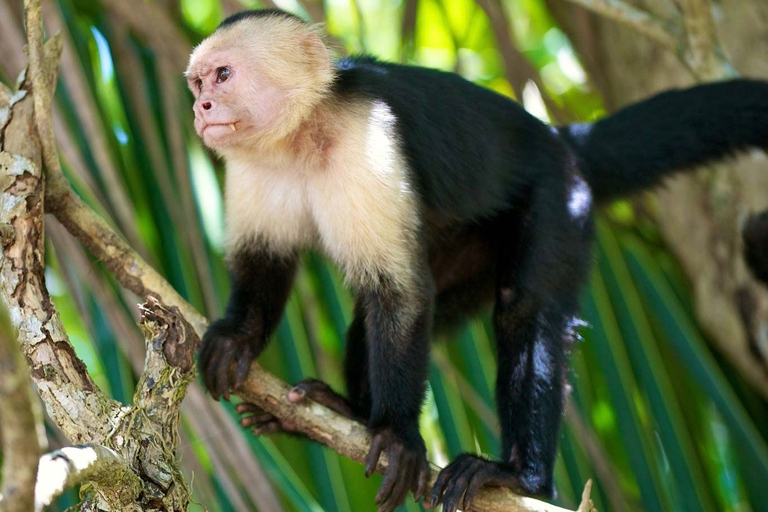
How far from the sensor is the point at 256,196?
340 centimetres

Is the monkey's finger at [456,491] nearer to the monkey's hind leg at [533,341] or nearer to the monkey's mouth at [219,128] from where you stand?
the monkey's hind leg at [533,341]

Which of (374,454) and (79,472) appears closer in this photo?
(79,472)

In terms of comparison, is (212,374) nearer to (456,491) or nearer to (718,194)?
(456,491)

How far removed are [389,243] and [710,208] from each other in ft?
7.07

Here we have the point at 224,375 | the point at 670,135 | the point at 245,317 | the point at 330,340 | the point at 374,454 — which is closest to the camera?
the point at 374,454

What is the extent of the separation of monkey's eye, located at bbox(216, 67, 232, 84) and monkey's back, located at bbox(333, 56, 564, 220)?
0.36m

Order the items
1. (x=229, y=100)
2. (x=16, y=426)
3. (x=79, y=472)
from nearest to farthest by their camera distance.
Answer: (x=16, y=426)
(x=79, y=472)
(x=229, y=100)

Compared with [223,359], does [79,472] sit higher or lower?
higher

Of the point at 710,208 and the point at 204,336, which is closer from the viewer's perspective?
the point at 204,336

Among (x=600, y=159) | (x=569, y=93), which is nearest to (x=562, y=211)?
(x=600, y=159)

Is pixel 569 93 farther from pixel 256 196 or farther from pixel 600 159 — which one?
pixel 256 196

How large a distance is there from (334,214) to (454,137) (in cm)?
51

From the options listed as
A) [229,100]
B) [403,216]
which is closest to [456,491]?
[403,216]

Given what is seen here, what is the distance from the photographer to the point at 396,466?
115 inches
